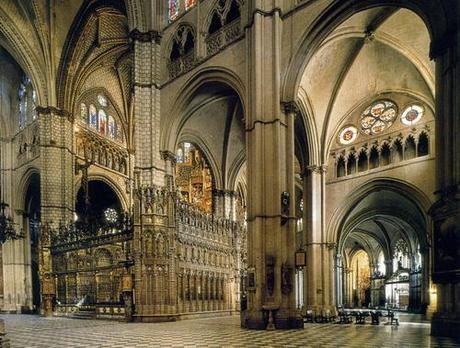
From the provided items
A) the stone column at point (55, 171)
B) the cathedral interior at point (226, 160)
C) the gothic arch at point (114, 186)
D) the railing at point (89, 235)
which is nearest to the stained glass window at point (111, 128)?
the cathedral interior at point (226, 160)

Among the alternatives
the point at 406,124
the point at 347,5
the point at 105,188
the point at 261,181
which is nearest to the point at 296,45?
the point at 347,5

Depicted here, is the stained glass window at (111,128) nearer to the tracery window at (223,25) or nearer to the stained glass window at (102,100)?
the stained glass window at (102,100)

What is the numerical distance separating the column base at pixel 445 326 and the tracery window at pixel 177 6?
1805 cm

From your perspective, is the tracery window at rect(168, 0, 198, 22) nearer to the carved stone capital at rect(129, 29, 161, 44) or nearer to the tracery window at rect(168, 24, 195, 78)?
the tracery window at rect(168, 24, 195, 78)

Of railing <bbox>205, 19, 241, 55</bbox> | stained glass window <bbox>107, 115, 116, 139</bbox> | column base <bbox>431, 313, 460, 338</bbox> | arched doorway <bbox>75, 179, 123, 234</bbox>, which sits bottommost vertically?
column base <bbox>431, 313, 460, 338</bbox>

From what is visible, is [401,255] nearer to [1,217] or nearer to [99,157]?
[99,157]

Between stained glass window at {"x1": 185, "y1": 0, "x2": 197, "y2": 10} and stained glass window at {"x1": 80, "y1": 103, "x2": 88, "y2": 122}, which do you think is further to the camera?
stained glass window at {"x1": 80, "y1": 103, "x2": 88, "y2": 122}

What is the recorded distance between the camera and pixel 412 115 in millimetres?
25844

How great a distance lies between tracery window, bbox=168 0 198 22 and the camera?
23.0 metres

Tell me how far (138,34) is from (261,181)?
11.6m

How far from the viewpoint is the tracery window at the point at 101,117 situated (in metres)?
35.6

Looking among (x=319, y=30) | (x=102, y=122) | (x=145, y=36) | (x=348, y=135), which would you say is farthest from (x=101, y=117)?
(x=319, y=30)

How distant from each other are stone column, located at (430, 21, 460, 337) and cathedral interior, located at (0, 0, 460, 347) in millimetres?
56

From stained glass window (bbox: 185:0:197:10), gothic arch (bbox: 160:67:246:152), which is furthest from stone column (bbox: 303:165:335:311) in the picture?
stained glass window (bbox: 185:0:197:10)
